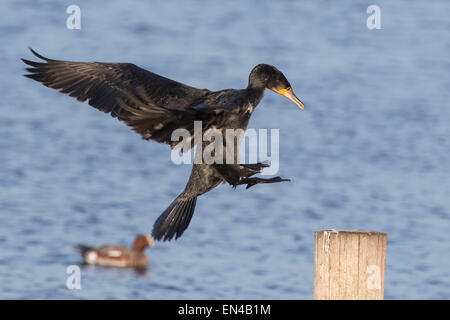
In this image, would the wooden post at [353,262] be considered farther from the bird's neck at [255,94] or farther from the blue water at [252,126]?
the blue water at [252,126]

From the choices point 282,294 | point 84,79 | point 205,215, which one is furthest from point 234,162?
point 205,215

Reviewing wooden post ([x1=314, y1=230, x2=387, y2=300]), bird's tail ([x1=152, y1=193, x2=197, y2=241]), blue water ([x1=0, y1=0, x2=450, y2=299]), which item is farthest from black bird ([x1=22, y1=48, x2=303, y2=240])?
blue water ([x1=0, y1=0, x2=450, y2=299])

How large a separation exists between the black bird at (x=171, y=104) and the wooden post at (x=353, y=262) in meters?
1.10

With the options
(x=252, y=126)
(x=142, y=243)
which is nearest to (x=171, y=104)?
(x=142, y=243)

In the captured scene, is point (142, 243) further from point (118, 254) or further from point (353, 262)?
point (353, 262)

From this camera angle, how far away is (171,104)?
20.3 feet

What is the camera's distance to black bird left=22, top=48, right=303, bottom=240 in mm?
5312

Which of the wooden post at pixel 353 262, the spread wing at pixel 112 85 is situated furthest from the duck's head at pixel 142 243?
the wooden post at pixel 353 262

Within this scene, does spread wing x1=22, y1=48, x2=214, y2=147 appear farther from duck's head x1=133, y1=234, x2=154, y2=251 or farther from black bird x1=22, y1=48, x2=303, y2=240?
duck's head x1=133, y1=234, x2=154, y2=251

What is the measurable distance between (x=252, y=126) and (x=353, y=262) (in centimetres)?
931

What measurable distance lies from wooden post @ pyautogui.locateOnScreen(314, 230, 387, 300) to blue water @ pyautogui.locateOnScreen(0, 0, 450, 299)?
458 centimetres

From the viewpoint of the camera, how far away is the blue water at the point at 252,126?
10039mm

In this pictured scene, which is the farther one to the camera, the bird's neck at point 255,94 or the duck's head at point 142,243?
the duck's head at point 142,243
